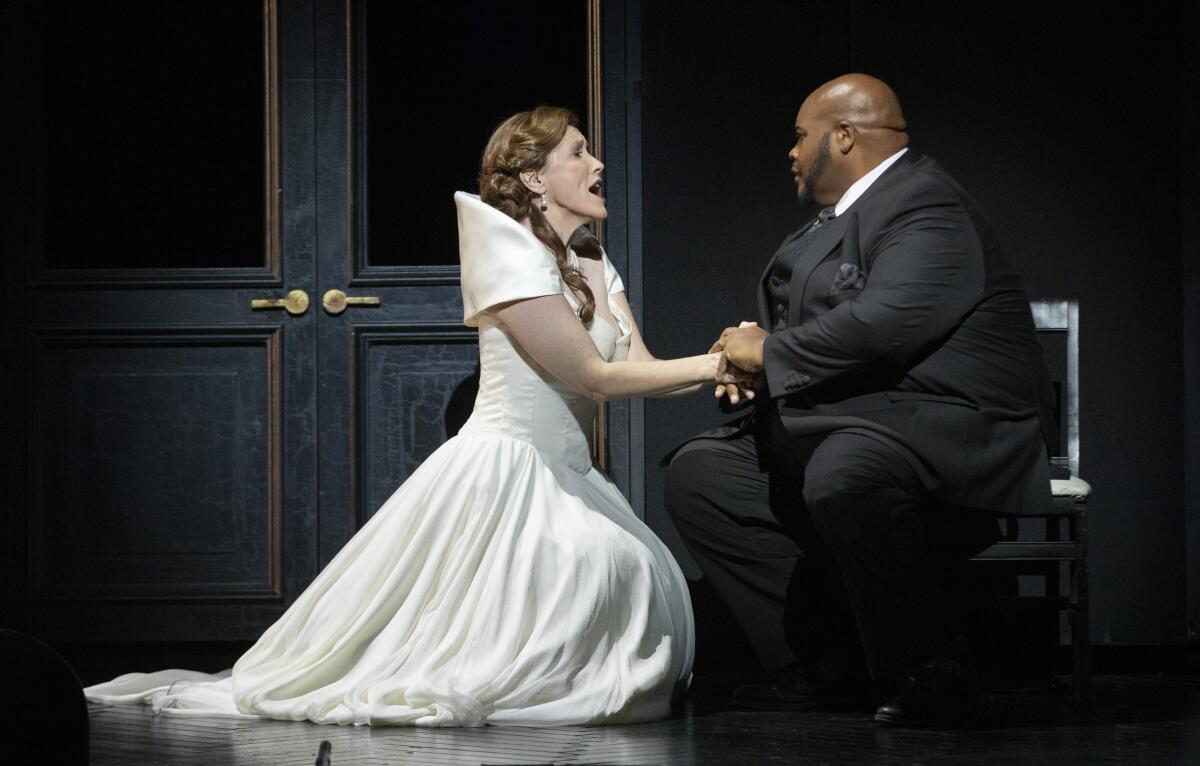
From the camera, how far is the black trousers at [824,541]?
2693mm

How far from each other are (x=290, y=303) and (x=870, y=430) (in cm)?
212

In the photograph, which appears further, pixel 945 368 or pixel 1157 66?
pixel 1157 66

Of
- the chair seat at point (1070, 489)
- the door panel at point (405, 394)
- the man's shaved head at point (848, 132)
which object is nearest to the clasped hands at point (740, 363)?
the man's shaved head at point (848, 132)

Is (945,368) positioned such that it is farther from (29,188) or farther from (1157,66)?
(29,188)

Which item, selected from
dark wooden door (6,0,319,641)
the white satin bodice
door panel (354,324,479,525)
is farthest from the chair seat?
dark wooden door (6,0,319,641)

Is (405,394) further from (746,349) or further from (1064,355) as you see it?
(1064,355)

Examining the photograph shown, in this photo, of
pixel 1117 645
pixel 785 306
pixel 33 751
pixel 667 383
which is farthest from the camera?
pixel 1117 645

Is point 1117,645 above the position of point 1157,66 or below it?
below

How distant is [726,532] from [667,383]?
38 cm

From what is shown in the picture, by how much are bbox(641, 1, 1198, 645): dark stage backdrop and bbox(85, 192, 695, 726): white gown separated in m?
0.94

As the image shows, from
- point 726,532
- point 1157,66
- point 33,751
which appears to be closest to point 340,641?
point 726,532

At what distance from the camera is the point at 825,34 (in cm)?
411

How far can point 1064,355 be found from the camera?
3949mm

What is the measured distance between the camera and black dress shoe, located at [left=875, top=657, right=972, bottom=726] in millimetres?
2646
